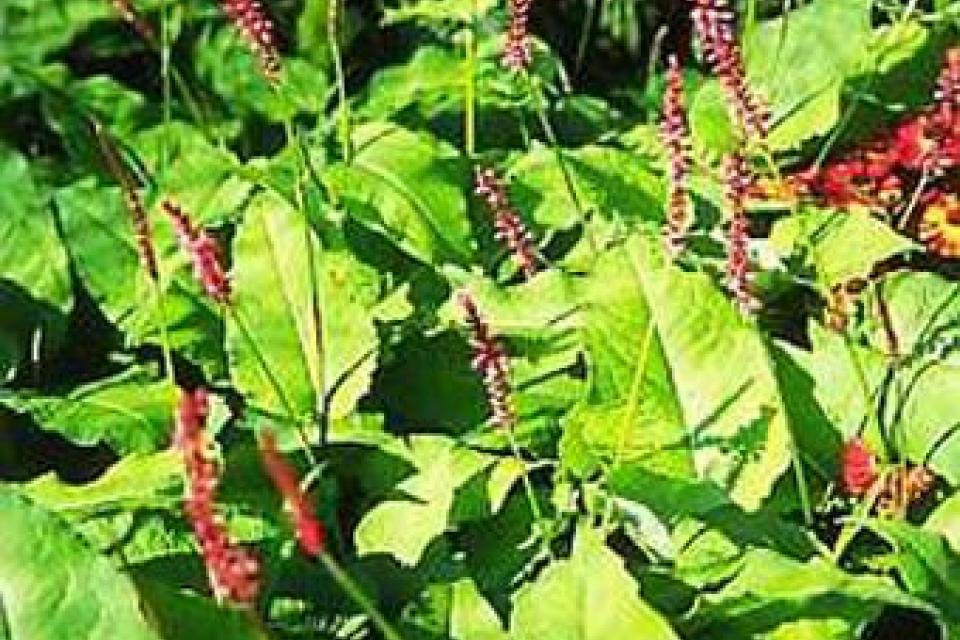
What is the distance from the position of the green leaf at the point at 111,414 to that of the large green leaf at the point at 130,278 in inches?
3.0

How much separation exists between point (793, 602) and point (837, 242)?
1.85 ft

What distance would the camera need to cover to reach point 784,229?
2.20 metres

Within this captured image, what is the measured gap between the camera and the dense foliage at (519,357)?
171 centimetres

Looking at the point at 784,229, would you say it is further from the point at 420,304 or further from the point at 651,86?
the point at 651,86

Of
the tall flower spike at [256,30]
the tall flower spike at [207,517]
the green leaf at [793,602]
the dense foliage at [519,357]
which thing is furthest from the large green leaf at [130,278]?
the tall flower spike at [207,517]

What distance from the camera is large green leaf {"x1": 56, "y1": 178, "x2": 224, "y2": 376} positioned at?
2170 mm

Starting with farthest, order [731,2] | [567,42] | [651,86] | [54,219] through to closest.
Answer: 1. [567,42]
2. [731,2]
3. [651,86]
4. [54,219]

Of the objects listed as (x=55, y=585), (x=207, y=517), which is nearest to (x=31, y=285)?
(x=55, y=585)

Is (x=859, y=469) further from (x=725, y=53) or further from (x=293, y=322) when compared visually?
(x=293, y=322)

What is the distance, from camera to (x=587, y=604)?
1.60 meters

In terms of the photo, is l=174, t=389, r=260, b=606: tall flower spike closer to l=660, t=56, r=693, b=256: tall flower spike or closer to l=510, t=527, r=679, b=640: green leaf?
l=510, t=527, r=679, b=640: green leaf

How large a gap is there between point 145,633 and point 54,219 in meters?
0.92

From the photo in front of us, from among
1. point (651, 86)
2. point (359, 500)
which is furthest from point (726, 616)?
point (651, 86)

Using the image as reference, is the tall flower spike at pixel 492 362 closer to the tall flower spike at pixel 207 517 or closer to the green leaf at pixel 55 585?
the green leaf at pixel 55 585
